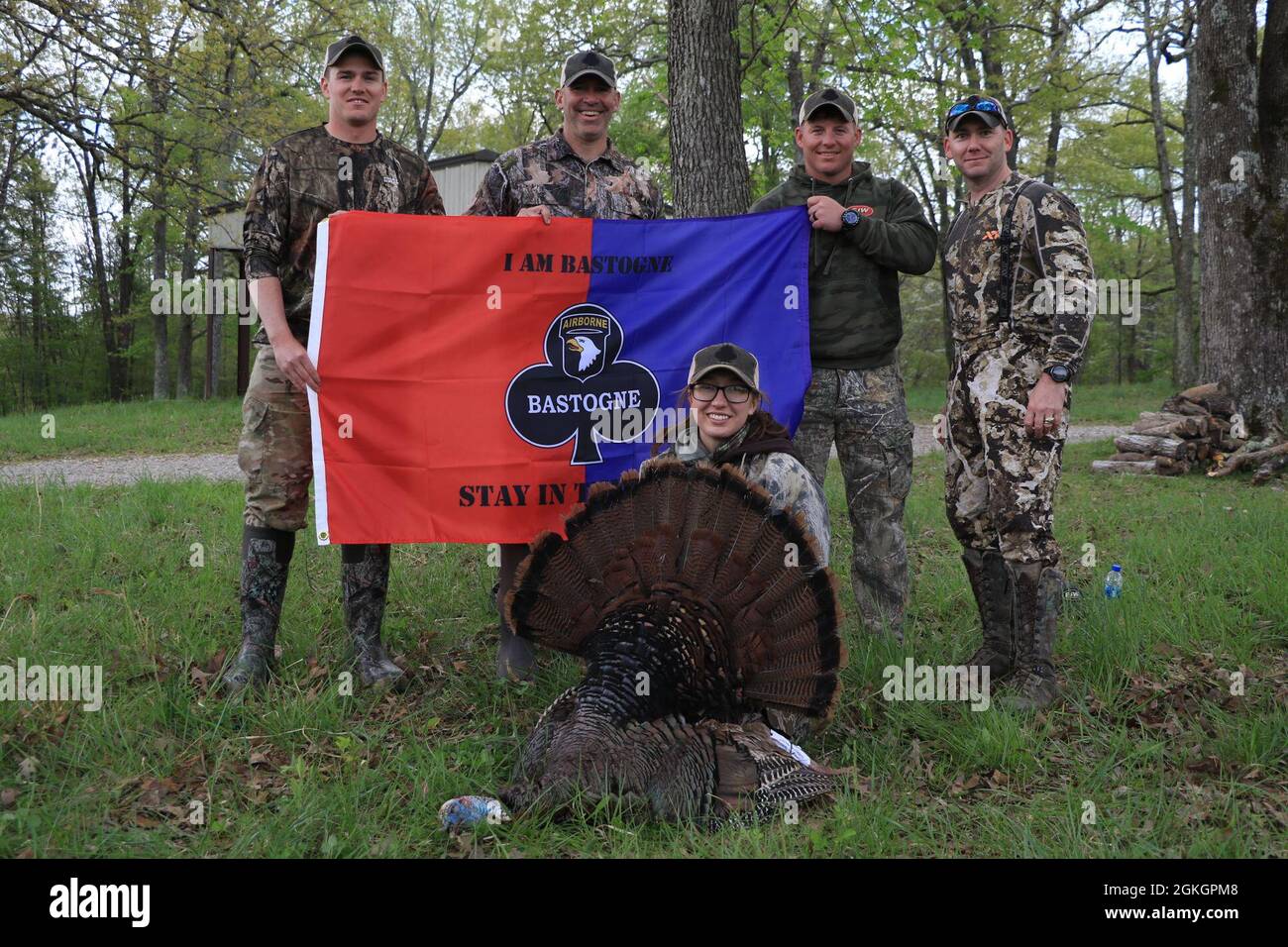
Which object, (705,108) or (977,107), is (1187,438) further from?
(977,107)

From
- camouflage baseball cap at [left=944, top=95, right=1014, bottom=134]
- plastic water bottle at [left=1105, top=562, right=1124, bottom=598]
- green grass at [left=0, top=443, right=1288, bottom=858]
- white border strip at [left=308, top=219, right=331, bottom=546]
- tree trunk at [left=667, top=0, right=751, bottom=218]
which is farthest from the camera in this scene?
tree trunk at [left=667, top=0, right=751, bottom=218]

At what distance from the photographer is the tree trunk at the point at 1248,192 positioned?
29.0 feet

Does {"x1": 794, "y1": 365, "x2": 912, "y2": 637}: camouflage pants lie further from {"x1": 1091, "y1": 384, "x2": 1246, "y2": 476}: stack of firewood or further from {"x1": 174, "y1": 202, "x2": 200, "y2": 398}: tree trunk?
{"x1": 174, "y1": 202, "x2": 200, "y2": 398}: tree trunk

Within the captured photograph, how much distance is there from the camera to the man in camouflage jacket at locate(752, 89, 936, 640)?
4.26 metres

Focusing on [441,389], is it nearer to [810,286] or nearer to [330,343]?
[330,343]

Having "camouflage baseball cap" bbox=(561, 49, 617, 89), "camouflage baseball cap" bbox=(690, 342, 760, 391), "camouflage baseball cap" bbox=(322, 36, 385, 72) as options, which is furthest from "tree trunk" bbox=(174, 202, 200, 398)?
"camouflage baseball cap" bbox=(690, 342, 760, 391)

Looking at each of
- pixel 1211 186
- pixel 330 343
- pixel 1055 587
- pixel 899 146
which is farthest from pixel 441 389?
pixel 899 146

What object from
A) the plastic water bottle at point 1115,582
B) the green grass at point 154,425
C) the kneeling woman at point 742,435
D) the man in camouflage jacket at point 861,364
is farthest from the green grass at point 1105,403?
the kneeling woman at point 742,435

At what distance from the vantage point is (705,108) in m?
5.75

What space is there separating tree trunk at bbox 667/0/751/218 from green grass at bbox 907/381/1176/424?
31.9 ft

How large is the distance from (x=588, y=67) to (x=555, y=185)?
1.79ft

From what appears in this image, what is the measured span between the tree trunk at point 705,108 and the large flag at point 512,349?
Result: 4.79 feet

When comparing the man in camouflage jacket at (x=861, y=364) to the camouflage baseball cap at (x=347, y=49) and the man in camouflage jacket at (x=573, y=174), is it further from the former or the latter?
the camouflage baseball cap at (x=347, y=49)

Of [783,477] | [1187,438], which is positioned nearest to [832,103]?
[783,477]
